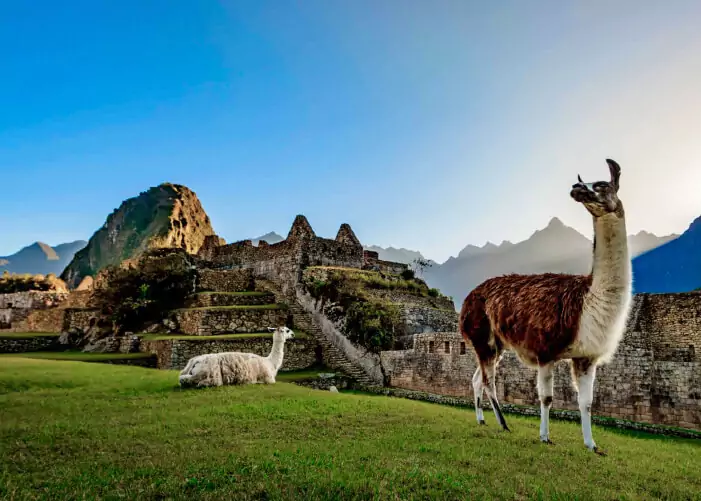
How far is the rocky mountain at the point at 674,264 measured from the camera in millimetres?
32725

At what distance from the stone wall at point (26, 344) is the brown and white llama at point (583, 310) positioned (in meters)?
26.6

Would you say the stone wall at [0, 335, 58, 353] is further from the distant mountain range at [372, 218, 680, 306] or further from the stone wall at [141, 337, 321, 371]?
the distant mountain range at [372, 218, 680, 306]

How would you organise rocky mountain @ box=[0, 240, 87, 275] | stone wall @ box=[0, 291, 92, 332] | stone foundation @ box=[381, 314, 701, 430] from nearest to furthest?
1. stone foundation @ box=[381, 314, 701, 430]
2. stone wall @ box=[0, 291, 92, 332]
3. rocky mountain @ box=[0, 240, 87, 275]

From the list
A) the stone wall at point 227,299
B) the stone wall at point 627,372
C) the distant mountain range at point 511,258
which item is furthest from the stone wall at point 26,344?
the distant mountain range at point 511,258

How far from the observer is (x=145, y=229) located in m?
62.3

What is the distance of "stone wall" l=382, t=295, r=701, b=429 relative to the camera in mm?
11375

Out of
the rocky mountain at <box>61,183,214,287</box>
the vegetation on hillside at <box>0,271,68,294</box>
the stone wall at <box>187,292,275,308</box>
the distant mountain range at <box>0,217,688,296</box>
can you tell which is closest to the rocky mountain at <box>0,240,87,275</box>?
the distant mountain range at <box>0,217,688,296</box>

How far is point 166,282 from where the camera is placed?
28234 mm

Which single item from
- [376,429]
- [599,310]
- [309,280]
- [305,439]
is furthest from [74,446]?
[309,280]

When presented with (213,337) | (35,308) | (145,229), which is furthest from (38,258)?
(213,337)

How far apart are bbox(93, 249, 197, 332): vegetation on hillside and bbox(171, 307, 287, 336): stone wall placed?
94.2 inches

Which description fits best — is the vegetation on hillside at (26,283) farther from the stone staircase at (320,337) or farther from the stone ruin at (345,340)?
the stone staircase at (320,337)

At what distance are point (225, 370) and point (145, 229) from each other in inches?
2143

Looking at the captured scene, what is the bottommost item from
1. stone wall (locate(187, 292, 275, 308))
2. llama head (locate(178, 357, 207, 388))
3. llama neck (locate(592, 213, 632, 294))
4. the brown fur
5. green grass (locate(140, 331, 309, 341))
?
llama head (locate(178, 357, 207, 388))
